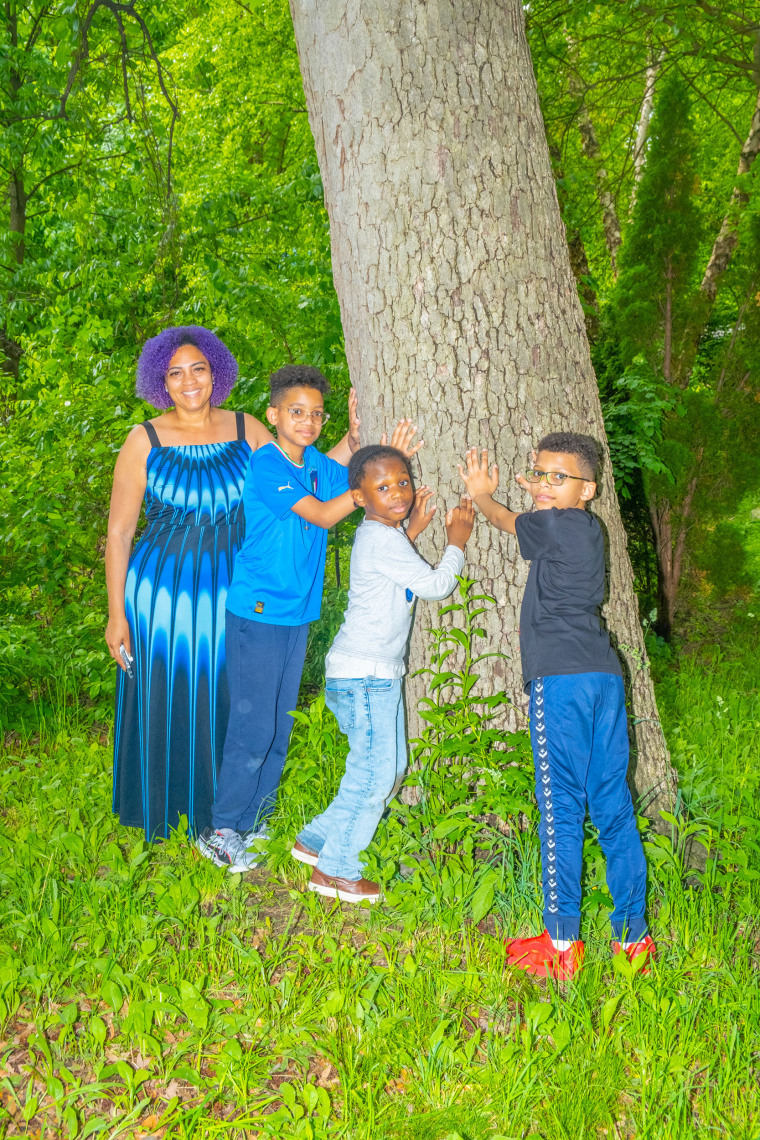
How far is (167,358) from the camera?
355 cm

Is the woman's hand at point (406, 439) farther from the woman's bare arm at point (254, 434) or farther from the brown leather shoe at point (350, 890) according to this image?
the brown leather shoe at point (350, 890)

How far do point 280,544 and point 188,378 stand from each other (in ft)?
→ 2.75

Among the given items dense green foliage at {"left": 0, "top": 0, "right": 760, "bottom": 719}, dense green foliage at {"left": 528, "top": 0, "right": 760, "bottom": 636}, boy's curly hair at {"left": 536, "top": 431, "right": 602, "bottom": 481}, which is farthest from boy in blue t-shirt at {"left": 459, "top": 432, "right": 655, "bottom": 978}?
dense green foliage at {"left": 528, "top": 0, "right": 760, "bottom": 636}

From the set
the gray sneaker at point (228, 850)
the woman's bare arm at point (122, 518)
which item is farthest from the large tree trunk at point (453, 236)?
the gray sneaker at point (228, 850)

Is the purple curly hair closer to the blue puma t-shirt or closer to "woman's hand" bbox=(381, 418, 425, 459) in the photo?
the blue puma t-shirt

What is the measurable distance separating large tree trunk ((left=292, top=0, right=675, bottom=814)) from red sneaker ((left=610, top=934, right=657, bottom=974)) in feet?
2.92

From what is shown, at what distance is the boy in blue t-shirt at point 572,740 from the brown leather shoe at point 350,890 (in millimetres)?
525

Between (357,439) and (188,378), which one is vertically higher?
(188,378)

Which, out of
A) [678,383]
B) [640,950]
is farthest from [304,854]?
[678,383]

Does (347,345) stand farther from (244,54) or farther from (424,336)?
(244,54)

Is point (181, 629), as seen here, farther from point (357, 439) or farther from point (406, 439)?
point (406, 439)

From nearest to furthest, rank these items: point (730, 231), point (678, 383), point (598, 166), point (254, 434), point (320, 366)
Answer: point (254, 434) < point (320, 366) < point (678, 383) < point (730, 231) < point (598, 166)

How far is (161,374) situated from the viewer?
3590mm

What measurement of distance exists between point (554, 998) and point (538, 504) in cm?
146
